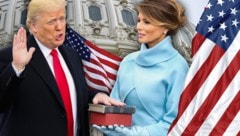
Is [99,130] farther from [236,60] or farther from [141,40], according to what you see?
[236,60]

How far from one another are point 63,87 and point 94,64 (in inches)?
34.6

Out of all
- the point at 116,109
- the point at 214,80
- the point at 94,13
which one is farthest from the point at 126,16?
the point at 116,109

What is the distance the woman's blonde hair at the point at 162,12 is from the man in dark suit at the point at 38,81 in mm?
338

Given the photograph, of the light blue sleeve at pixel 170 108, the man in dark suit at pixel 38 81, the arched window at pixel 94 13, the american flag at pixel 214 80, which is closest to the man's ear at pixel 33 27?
the man in dark suit at pixel 38 81

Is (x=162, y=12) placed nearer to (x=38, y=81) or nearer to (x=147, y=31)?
(x=147, y=31)

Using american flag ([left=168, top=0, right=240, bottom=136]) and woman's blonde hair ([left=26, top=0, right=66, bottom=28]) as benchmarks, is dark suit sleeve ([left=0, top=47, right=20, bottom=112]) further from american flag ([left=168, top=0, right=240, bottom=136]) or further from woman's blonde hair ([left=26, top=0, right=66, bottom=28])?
american flag ([left=168, top=0, right=240, bottom=136])

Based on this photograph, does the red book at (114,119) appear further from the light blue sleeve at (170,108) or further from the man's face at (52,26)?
the man's face at (52,26)

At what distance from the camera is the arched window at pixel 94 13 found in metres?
19.5

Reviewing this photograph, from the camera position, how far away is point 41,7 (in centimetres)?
218

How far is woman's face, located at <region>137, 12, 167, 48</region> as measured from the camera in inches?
91.7

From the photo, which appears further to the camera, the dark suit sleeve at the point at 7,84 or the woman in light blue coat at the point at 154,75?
the woman in light blue coat at the point at 154,75

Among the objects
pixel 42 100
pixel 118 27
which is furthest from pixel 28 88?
pixel 118 27

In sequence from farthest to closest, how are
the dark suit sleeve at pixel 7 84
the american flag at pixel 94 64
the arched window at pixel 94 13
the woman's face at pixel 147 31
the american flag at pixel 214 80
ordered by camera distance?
the arched window at pixel 94 13 < the american flag at pixel 94 64 < the american flag at pixel 214 80 < the woman's face at pixel 147 31 < the dark suit sleeve at pixel 7 84

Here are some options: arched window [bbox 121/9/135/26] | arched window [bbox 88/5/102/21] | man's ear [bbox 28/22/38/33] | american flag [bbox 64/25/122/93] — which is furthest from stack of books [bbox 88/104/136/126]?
arched window [bbox 88/5/102/21]
